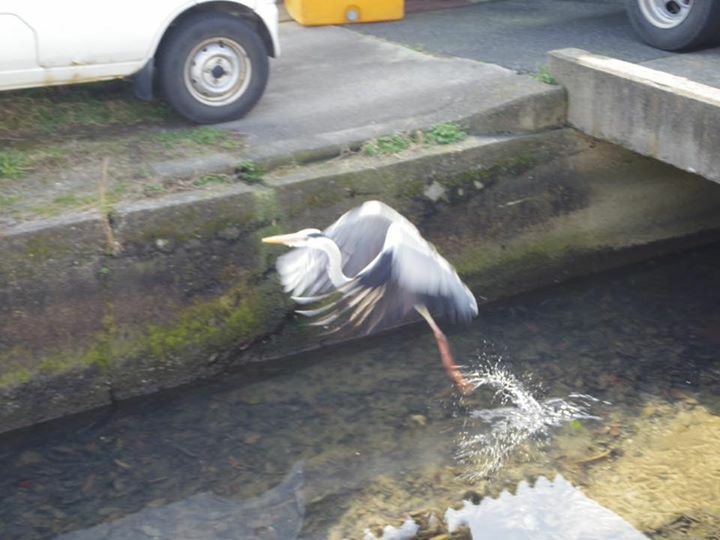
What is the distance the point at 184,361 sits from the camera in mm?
5707

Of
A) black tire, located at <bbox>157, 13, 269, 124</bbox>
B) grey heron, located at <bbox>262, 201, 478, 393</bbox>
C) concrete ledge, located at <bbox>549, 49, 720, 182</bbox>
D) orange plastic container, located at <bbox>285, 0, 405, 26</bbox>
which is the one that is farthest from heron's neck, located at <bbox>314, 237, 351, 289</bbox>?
orange plastic container, located at <bbox>285, 0, 405, 26</bbox>

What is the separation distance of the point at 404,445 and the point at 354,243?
1.09 m

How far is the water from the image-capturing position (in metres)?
4.82

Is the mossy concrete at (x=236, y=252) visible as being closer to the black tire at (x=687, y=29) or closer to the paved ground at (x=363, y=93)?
the paved ground at (x=363, y=93)

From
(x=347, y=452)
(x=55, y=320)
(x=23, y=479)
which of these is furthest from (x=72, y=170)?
(x=347, y=452)

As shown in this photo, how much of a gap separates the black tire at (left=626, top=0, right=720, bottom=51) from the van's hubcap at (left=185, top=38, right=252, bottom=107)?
2.89 m

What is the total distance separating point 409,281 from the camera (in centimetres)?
476

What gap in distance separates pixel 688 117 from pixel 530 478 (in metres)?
2.20

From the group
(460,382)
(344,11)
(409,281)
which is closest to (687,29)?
(344,11)

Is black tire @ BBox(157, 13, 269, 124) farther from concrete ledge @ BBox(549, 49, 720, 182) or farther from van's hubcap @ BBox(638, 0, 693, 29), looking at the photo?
van's hubcap @ BBox(638, 0, 693, 29)

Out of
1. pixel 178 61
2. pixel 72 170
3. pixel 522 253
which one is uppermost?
pixel 178 61

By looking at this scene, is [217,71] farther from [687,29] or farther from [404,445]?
[687,29]

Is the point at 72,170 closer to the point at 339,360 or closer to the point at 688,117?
the point at 339,360

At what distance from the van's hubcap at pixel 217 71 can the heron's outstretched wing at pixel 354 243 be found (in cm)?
155
